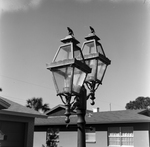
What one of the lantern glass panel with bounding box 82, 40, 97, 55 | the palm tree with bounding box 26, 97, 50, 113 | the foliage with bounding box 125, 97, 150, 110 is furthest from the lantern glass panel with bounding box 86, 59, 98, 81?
the foliage with bounding box 125, 97, 150, 110

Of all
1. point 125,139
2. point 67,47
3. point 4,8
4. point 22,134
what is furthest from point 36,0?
point 125,139

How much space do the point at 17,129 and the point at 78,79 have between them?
11.9 meters

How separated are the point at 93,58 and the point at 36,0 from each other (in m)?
1.76

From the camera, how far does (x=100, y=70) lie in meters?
4.36

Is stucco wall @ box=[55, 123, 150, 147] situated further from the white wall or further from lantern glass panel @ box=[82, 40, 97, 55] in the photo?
lantern glass panel @ box=[82, 40, 97, 55]

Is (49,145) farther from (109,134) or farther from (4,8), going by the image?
(4,8)

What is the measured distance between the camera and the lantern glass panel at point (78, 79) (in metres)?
3.55

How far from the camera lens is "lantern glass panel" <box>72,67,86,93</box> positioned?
3.55 m

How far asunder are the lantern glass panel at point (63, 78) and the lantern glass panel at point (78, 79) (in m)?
0.11

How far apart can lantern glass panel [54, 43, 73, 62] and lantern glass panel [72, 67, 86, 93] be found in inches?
10.5

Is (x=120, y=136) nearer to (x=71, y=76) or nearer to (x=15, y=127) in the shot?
(x=15, y=127)

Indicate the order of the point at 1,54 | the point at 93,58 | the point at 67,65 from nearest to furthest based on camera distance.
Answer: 1. the point at 67,65
2. the point at 93,58
3. the point at 1,54

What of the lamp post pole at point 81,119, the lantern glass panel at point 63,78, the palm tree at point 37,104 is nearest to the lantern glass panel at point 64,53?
the lantern glass panel at point 63,78

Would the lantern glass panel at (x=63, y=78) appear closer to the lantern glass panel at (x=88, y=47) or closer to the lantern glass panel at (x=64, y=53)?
the lantern glass panel at (x=64, y=53)
